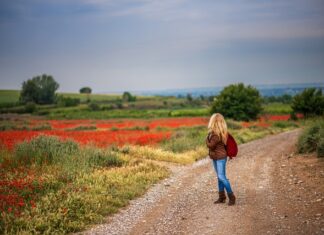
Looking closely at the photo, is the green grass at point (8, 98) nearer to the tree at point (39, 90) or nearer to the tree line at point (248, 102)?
the tree at point (39, 90)

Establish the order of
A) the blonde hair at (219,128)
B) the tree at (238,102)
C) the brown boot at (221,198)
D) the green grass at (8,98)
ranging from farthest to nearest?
the green grass at (8,98)
the tree at (238,102)
the brown boot at (221,198)
the blonde hair at (219,128)

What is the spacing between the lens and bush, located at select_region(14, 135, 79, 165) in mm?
14391

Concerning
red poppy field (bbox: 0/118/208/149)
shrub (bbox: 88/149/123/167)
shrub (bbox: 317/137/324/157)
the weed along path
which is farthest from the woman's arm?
red poppy field (bbox: 0/118/208/149)

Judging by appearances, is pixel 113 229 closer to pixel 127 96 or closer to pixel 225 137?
pixel 225 137

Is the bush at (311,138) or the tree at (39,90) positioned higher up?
the tree at (39,90)

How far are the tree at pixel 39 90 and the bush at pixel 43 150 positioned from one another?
93212 mm

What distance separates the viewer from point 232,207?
31.5 feet

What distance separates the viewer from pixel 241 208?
945 centimetres

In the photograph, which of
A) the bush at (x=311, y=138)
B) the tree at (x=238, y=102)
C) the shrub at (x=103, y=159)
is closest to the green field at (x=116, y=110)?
the tree at (x=238, y=102)

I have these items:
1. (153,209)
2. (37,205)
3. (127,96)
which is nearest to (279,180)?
(153,209)

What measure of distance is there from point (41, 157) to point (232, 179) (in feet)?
24.1

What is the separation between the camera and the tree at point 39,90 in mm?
108688

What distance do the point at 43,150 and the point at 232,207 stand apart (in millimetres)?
8649

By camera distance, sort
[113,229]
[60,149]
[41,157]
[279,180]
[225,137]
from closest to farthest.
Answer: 1. [113,229]
2. [225,137]
3. [279,180]
4. [41,157]
5. [60,149]
